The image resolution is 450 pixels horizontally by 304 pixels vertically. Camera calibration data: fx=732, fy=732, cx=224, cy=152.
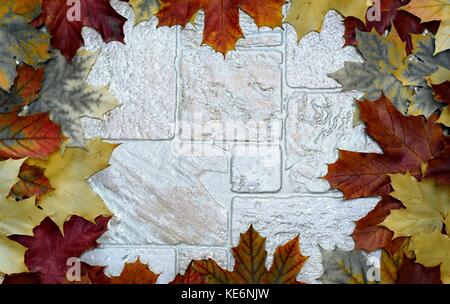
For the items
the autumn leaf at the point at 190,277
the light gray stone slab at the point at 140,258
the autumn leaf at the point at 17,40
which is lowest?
the autumn leaf at the point at 190,277

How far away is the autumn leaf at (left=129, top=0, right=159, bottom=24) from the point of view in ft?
5.37

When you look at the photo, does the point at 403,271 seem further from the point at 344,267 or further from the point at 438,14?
the point at 438,14

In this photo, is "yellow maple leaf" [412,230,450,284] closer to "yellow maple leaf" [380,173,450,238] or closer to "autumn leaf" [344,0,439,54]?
"yellow maple leaf" [380,173,450,238]

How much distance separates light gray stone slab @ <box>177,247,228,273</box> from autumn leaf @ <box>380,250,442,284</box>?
36 cm

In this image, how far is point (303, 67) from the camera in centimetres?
164

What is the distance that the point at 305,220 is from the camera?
1.63 m

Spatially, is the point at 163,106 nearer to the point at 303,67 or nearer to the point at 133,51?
the point at 133,51

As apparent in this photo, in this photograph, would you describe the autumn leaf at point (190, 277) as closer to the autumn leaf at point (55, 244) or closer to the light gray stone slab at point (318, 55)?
the autumn leaf at point (55, 244)

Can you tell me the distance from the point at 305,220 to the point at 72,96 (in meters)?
0.59

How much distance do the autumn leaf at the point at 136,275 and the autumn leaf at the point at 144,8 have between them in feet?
1.79

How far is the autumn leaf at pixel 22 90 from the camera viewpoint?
162 centimetres

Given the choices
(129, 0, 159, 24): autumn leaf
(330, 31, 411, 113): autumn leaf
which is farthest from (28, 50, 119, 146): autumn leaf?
(330, 31, 411, 113): autumn leaf

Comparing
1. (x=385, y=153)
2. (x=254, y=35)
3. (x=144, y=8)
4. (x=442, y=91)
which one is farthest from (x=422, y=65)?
(x=144, y=8)

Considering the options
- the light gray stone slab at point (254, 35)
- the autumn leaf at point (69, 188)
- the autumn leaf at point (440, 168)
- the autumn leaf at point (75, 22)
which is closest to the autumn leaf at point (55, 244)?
the autumn leaf at point (69, 188)
